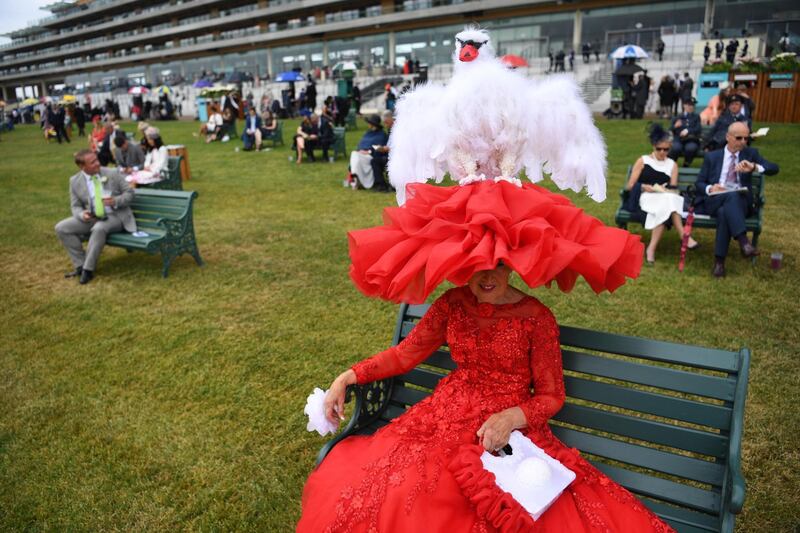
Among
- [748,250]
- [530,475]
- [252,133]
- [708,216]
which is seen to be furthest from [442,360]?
[252,133]

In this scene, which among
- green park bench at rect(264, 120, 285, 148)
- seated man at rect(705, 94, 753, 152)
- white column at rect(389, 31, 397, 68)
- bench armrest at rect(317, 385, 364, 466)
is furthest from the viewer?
white column at rect(389, 31, 397, 68)

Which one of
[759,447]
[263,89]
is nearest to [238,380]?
[759,447]

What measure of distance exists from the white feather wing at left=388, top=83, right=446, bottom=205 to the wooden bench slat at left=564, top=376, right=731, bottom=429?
125cm

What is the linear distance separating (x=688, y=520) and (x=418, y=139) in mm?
1997

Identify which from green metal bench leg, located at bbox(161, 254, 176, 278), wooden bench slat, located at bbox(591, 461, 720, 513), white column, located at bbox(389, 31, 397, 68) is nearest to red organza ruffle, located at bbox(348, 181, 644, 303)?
wooden bench slat, located at bbox(591, 461, 720, 513)

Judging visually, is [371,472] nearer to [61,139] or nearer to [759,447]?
[759,447]

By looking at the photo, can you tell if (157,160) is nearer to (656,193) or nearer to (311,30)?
(656,193)

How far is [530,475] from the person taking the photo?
210 centimetres

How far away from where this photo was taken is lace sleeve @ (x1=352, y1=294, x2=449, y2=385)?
2.64 m

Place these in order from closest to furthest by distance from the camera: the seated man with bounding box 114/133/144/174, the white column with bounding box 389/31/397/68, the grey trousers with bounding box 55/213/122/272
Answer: the grey trousers with bounding box 55/213/122/272 < the seated man with bounding box 114/133/144/174 < the white column with bounding box 389/31/397/68

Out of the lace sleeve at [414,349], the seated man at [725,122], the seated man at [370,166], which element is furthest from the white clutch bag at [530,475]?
the seated man at [725,122]

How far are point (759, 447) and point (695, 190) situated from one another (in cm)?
462

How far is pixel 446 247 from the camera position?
79.0 inches

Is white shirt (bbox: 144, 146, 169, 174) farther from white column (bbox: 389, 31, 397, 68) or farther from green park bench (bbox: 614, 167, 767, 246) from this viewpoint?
white column (bbox: 389, 31, 397, 68)
